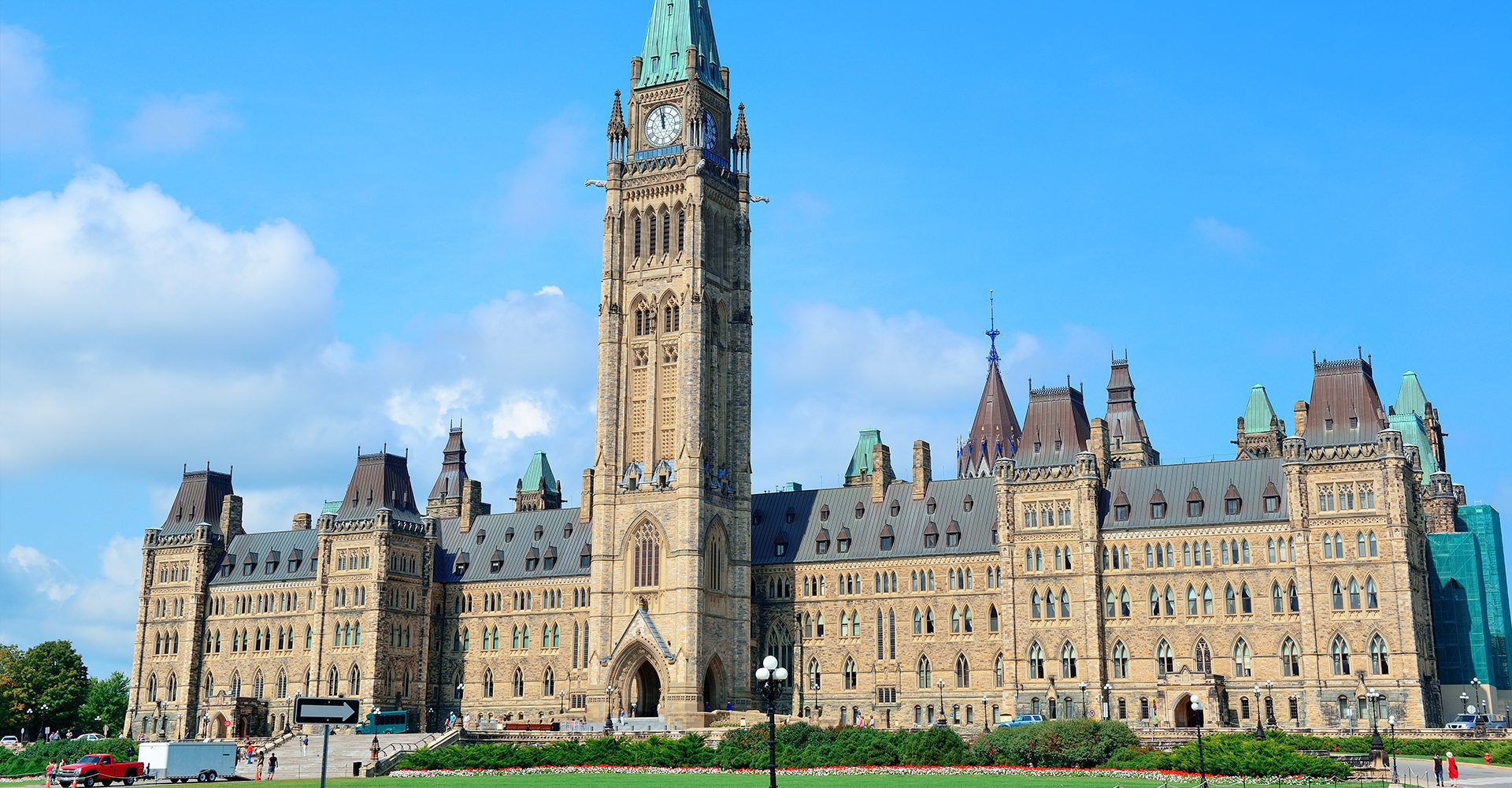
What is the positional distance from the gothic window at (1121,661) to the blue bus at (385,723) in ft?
156

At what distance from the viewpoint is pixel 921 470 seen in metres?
117

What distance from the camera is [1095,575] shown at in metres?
102

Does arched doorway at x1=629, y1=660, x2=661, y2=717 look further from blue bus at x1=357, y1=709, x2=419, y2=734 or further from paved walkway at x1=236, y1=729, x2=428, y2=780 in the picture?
blue bus at x1=357, y1=709, x2=419, y2=734

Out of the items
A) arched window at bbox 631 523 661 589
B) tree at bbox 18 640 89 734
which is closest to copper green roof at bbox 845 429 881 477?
arched window at bbox 631 523 661 589

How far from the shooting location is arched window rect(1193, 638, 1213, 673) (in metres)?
99.9

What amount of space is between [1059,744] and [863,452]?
257 feet

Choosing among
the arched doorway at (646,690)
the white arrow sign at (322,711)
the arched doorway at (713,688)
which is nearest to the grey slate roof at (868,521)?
the arched doorway at (713,688)

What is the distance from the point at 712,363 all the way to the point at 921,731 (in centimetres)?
4490

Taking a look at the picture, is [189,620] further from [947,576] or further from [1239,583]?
[1239,583]

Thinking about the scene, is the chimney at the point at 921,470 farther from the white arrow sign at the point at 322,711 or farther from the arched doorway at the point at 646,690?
the white arrow sign at the point at 322,711

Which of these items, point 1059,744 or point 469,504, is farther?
point 469,504

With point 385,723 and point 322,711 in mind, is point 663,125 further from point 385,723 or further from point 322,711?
point 322,711

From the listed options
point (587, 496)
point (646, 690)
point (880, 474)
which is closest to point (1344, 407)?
point (880, 474)

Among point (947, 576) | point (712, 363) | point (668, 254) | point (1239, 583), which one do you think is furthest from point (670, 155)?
point (1239, 583)
